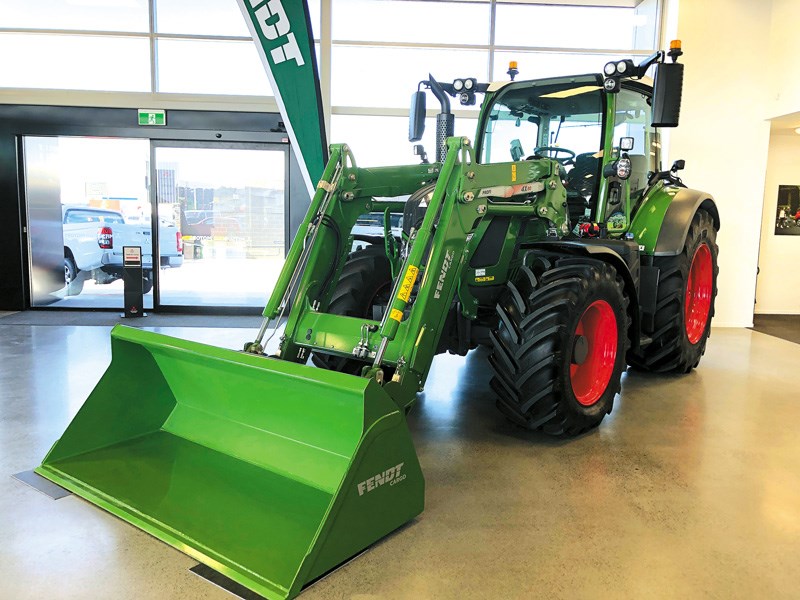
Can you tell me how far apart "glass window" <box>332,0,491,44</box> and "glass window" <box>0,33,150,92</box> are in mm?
2542

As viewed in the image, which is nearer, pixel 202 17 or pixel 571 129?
pixel 571 129

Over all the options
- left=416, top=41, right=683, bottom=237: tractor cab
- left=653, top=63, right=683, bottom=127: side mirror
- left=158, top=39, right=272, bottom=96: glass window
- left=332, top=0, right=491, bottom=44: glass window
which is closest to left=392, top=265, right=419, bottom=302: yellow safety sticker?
left=416, top=41, right=683, bottom=237: tractor cab

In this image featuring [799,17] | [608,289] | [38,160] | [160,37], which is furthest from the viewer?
[38,160]

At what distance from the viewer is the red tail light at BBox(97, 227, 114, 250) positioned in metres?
8.79

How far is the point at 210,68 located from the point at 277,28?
49.5 inches

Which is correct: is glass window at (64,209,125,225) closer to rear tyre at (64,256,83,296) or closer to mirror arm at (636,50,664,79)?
rear tyre at (64,256,83,296)

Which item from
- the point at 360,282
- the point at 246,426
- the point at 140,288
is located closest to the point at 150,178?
the point at 140,288

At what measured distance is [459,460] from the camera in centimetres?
337

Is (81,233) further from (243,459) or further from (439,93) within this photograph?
(243,459)

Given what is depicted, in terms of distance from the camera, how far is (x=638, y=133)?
4793 millimetres

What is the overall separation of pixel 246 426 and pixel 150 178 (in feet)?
19.6

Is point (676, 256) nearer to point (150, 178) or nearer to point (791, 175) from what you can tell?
point (791, 175)

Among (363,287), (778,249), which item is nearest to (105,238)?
(363,287)

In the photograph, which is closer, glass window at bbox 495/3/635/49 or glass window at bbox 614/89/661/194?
glass window at bbox 614/89/661/194
